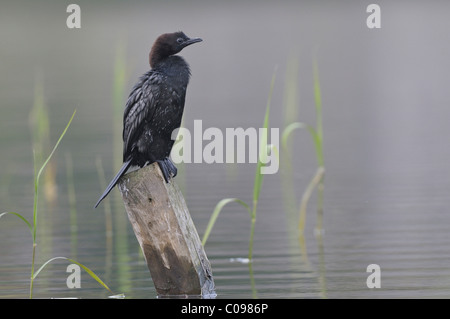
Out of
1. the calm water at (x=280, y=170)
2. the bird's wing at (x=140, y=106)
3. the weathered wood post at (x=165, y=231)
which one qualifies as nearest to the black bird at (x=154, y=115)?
the bird's wing at (x=140, y=106)

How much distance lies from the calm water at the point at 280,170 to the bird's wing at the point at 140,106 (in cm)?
115

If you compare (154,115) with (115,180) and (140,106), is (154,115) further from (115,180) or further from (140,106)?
(115,180)

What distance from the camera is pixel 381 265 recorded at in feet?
22.9

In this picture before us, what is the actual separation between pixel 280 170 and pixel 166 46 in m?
5.67

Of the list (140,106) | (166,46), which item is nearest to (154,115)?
(140,106)

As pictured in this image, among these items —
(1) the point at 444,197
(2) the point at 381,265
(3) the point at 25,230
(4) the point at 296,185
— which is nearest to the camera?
(2) the point at 381,265

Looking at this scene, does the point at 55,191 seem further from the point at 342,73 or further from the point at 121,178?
the point at 342,73

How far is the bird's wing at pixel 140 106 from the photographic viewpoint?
6.22 meters

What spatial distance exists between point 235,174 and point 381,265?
5.17m

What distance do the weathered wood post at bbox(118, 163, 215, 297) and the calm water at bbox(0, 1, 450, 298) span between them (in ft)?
1.39

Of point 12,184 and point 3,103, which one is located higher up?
point 3,103

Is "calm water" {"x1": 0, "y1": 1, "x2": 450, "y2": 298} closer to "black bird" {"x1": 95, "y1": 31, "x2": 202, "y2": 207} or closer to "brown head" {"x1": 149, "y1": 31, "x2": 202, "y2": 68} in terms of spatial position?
"black bird" {"x1": 95, "y1": 31, "x2": 202, "y2": 207}

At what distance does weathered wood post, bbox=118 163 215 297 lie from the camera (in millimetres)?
5727
